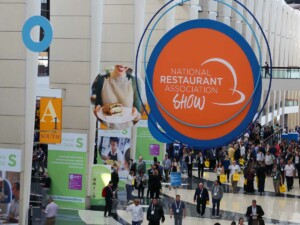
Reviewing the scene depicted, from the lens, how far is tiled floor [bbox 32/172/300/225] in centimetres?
2066

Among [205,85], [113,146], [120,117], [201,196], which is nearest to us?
[205,85]

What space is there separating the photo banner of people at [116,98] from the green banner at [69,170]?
7.51 feet

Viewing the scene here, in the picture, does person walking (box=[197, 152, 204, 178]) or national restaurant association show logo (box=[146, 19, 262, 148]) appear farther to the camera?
person walking (box=[197, 152, 204, 178])

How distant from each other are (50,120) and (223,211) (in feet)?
22.3

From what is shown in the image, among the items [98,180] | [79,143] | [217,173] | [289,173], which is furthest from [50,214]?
[289,173]

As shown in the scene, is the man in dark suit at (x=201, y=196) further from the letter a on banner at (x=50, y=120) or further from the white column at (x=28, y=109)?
the white column at (x=28, y=109)

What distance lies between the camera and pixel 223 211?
22.5m

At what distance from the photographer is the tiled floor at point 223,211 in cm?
2066

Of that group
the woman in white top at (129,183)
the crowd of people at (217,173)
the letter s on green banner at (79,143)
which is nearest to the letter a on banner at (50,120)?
the crowd of people at (217,173)

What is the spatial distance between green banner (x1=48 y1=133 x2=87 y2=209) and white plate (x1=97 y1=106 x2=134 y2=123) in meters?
2.63

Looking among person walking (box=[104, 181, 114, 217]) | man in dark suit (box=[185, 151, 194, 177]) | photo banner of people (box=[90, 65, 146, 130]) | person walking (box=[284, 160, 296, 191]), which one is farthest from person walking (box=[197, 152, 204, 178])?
photo banner of people (box=[90, 65, 146, 130])

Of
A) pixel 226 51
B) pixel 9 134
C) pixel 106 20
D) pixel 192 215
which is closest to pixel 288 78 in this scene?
pixel 106 20

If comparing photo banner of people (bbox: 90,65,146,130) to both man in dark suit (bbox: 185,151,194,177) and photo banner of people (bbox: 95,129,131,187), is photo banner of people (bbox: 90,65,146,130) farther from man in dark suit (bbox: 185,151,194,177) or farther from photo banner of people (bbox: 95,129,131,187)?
man in dark suit (bbox: 185,151,194,177)

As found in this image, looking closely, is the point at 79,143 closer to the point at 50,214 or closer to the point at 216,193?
the point at 50,214
